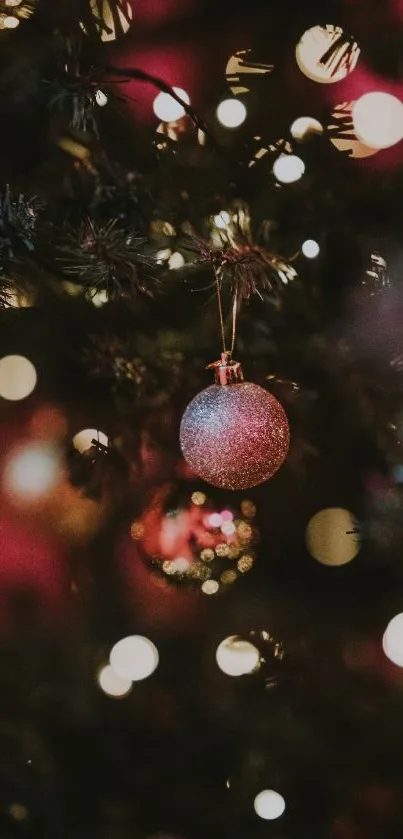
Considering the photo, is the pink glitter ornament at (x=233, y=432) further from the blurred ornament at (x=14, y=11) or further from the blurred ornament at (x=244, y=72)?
the blurred ornament at (x=14, y=11)

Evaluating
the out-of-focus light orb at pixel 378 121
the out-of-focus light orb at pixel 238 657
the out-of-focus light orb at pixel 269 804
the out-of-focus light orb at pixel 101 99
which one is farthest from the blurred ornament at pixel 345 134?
the out-of-focus light orb at pixel 269 804

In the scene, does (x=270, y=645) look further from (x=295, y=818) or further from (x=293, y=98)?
(x=293, y=98)

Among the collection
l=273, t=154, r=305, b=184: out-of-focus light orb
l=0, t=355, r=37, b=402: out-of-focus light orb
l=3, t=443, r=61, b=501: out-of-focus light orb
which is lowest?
l=3, t=443, r=61, b=501: out-of-focus light orb

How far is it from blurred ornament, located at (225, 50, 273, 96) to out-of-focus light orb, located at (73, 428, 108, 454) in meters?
0.40

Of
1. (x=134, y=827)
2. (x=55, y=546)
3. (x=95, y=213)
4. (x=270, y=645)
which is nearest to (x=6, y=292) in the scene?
(x=95, y=213)

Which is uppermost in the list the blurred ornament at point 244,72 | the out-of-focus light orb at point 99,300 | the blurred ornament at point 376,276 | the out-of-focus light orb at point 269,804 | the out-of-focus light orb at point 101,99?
the blurred ornament at point 244,72

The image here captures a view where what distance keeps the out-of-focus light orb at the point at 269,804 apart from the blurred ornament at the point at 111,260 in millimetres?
638

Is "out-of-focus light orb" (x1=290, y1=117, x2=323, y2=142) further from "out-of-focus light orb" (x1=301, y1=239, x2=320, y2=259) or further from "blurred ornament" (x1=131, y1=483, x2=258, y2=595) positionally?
"blurred ornament" (x1=131, y1=483, x2=258, y2=595)

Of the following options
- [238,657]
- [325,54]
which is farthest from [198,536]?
[325,54]

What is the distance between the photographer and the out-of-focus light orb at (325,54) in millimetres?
642

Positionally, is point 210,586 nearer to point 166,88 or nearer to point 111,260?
point 111,260

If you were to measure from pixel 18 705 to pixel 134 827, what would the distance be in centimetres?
22

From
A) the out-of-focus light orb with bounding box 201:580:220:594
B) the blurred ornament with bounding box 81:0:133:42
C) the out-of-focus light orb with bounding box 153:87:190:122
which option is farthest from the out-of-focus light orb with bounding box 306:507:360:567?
the blurred ornament with bounding box 81:0:133:42

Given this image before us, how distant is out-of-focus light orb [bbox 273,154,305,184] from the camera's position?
637mm
